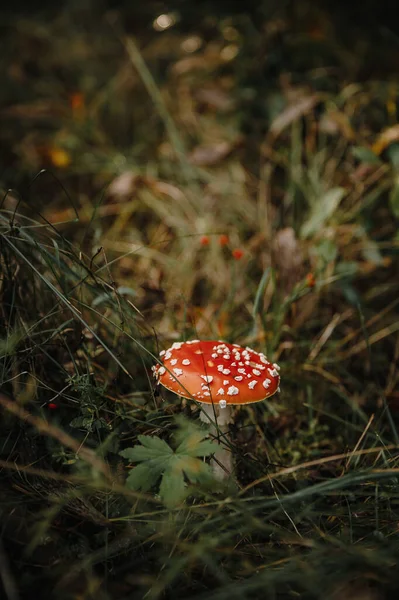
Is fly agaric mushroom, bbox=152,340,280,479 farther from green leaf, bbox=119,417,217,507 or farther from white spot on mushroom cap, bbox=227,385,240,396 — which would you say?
green leaf, bbox=119,417,217,507

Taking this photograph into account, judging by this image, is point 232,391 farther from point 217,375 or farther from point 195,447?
point 195,447

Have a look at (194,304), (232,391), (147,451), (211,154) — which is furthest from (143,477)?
(211,154)

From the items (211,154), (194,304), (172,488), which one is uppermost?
(211,154)

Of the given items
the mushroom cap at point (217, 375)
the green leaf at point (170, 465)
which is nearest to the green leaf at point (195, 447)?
the green leaf at point (170, 465)

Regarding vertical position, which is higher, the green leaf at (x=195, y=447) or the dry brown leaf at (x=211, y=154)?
the dry brown leaf at (x=211, y=154)

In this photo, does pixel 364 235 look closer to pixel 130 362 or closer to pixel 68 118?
pixel 130 362

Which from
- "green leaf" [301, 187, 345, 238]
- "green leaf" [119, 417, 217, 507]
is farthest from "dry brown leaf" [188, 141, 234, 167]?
"green leaf" [119, 417, 217, 507]

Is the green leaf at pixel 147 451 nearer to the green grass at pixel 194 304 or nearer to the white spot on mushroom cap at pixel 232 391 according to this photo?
the green grass at pixel 194 304
